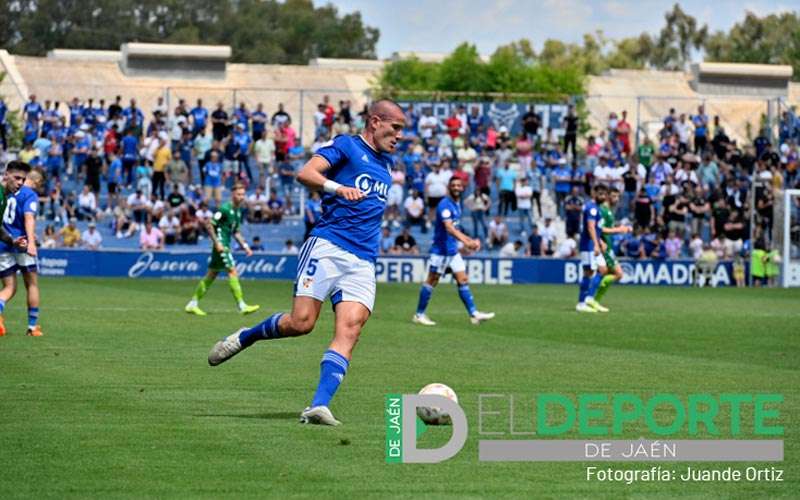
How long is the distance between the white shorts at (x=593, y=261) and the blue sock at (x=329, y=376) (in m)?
16.7

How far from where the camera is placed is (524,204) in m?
44.5

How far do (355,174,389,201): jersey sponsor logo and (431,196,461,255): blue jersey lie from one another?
38.2ft

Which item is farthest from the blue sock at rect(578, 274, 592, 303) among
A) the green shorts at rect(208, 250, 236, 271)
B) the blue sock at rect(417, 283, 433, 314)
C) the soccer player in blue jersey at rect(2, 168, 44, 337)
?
the soccer player in blue jersey at rect(2, 168, 44, 337)

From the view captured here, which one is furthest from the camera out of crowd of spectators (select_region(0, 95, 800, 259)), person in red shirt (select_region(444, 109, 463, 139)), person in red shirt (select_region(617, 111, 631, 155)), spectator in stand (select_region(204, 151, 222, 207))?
person in red shirt (select_region(617, 111, 631, 155))

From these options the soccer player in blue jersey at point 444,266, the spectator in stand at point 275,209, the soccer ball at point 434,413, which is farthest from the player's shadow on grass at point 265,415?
the spectator in stand at point 275,209

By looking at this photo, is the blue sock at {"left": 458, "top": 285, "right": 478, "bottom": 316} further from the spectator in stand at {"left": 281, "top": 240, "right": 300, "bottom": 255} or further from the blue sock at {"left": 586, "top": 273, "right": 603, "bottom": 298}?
the spectator in stand at {"left": 281, "top": 240, "right": 300, "bottom": 255}

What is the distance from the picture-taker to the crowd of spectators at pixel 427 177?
42.4 metres

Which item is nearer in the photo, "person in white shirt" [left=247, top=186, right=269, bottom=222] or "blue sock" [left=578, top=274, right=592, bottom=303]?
"blue sock" [left=578, top=274, right=592, bottom=303]

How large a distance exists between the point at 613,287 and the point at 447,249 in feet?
55.3

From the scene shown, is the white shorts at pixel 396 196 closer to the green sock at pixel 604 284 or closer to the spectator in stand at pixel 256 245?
the spectator in stand at pixel 256 245

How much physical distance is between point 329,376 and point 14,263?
29.7 feet

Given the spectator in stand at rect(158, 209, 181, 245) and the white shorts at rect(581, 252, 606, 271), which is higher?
the white shorts at rect(581, 252, 606, 271)

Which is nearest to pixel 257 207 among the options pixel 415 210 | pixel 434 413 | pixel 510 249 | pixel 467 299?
pixel 415 210

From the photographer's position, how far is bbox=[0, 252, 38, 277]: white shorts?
18.6 metres
